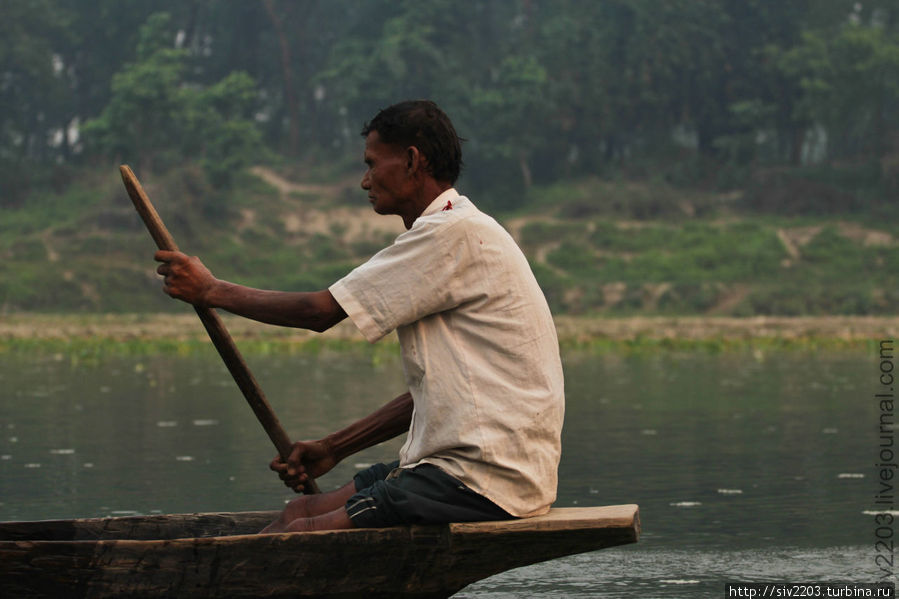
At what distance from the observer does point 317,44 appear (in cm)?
5334

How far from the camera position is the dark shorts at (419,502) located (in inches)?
157

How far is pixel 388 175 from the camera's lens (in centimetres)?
413

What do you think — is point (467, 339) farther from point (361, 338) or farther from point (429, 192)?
point (361, 338)

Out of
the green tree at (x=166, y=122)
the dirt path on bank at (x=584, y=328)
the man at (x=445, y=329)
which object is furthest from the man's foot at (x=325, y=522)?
the green tree at (x=166, y=122)

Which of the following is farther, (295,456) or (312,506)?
(295,456)

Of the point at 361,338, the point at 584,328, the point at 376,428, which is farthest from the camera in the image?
the point at 584,328

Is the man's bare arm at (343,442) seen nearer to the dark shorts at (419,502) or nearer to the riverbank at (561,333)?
the dark shorts at (419,502)

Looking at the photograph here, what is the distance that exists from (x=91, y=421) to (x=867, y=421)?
6.09 metres

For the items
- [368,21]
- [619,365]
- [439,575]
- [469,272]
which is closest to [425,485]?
[439,575]

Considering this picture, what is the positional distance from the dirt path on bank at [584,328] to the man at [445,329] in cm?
1977

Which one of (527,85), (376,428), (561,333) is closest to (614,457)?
(376,428)

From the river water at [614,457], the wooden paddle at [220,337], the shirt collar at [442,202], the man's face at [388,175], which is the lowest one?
the river water at [614,457]

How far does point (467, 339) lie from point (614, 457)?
536 centimetres

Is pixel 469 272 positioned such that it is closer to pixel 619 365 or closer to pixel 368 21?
pixel 619 365
